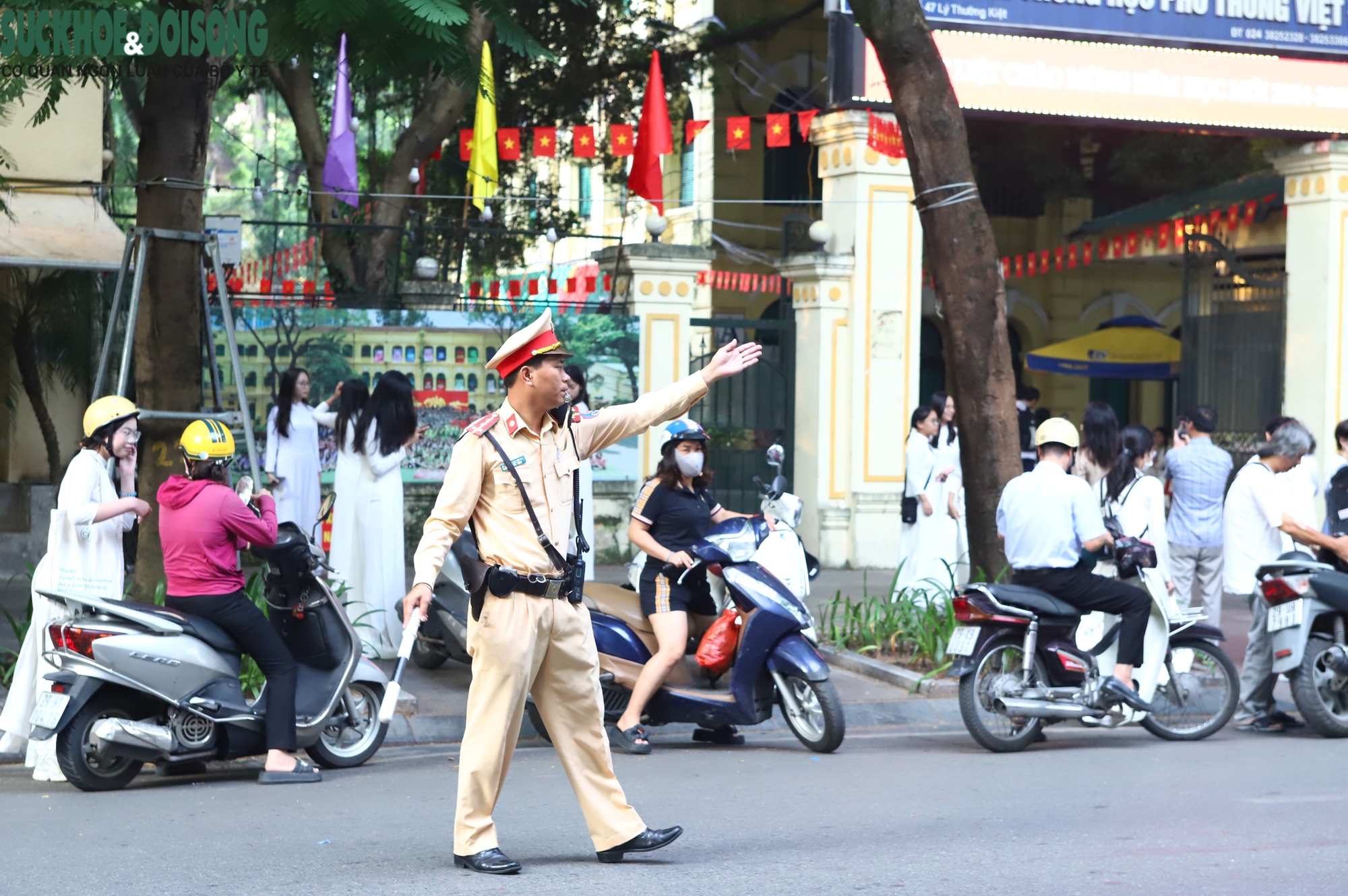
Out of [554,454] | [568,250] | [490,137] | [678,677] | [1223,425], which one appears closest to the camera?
[554,454]

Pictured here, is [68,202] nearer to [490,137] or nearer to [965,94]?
[490,137]

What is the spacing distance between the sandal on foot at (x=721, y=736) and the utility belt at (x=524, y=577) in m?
3.03

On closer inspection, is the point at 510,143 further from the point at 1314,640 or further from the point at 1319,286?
the point at 1314,640

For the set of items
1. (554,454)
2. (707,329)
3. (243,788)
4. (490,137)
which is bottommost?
(243,788)

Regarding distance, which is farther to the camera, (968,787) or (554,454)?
(968,787)

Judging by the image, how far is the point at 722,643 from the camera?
7746 mm

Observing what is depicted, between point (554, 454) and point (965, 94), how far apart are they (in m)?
9.55

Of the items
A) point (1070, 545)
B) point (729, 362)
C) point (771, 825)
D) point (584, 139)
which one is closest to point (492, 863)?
point (771, 825)

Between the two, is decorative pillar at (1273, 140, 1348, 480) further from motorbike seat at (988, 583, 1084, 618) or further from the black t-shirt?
the black t-shirt

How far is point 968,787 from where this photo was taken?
6.84 m

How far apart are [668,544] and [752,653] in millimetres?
687

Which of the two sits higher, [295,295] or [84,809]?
[295,295]

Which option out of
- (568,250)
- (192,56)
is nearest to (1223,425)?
A: (192,56)

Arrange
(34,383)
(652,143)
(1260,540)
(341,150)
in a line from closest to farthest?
1. (1260,540)
2. (34,383)
3. (652,143)
4. (341,150)
